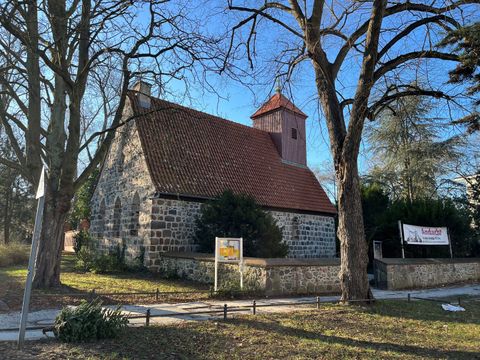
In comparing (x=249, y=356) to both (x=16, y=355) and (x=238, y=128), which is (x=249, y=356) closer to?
(x=16, y=355)

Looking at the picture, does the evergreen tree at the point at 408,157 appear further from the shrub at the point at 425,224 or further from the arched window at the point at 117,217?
the arched window at the point at 117,217

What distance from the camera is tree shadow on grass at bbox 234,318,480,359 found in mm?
5894

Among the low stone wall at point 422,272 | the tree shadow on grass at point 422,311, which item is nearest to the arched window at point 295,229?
the low stone wall at point 422,272

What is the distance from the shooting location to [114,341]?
5.86 metres

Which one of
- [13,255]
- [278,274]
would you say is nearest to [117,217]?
[13,255]

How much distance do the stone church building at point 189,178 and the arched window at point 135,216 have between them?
0.04 m

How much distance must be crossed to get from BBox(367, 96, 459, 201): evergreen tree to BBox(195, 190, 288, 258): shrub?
35.7 feet

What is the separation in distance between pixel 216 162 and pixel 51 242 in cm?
969

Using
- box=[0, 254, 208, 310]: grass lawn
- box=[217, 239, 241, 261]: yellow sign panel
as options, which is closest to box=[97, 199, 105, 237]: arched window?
box=[0, 254, 208, 310]: grass lawn

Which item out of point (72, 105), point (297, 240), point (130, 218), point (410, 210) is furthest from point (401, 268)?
point (72, 105)

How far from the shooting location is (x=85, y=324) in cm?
581

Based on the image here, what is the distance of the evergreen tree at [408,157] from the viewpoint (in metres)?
23.8

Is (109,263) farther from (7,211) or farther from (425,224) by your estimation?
(7,211)

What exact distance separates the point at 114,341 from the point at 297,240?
1669cm
